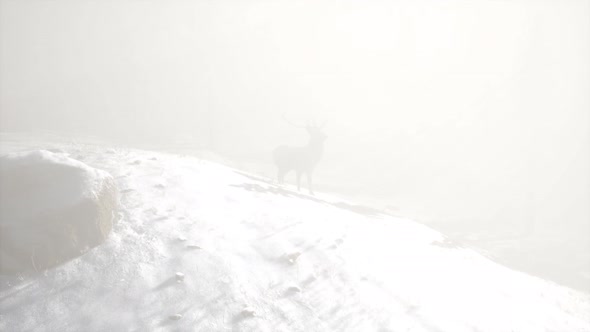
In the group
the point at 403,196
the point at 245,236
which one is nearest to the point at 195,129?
the point at 403,196

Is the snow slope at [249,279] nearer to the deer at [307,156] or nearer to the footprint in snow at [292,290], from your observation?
the footprint in snow at [292,290]

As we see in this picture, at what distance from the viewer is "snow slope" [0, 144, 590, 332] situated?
7.75m

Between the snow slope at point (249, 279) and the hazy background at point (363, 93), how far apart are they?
24.8 metres

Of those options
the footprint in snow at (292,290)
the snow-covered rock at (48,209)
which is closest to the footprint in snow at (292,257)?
the footprint in snow at (292,290)

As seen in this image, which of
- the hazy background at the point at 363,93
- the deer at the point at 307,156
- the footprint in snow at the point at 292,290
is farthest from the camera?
the hazy background at the point at 363,93

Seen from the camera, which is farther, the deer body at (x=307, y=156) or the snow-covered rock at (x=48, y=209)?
the deer body at (x=307, y=156)

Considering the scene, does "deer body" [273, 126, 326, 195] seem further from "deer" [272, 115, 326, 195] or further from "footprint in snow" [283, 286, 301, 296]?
"footprint in snow" [283, 286, 301, 296]

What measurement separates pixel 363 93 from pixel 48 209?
256 feet

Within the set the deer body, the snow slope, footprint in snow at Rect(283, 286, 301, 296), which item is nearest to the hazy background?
the deer body

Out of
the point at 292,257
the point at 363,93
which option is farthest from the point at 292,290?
the point at 363,93

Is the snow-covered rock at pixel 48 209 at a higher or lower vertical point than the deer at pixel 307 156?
higher

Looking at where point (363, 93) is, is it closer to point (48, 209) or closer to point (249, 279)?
point (249, 279)

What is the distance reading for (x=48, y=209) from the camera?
29.0 ft

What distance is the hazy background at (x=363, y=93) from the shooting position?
4844 centimetres
